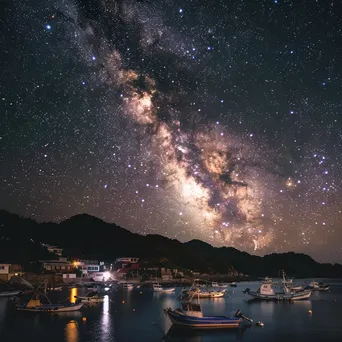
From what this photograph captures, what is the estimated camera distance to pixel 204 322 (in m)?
36.8

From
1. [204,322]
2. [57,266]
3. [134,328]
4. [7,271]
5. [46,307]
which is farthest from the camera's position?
[57,266]

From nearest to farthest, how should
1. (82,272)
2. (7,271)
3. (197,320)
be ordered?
(197,320) → (7,271) → (82,272)

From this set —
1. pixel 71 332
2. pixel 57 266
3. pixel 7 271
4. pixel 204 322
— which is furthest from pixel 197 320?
pixel 57 266

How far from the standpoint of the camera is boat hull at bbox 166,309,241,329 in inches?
1447

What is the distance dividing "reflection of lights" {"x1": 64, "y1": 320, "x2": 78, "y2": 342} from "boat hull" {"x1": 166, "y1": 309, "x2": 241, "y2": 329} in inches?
391

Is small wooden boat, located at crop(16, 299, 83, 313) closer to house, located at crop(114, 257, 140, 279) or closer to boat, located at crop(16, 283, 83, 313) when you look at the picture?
boat, located at crop(16, 283, 83, 313)

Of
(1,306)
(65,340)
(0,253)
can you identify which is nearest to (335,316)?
(65,340)

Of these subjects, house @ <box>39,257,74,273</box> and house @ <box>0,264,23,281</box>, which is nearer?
house @ <box>0,264,23,281</box>

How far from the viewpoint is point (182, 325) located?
3719cm

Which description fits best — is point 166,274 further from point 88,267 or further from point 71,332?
point 71,332

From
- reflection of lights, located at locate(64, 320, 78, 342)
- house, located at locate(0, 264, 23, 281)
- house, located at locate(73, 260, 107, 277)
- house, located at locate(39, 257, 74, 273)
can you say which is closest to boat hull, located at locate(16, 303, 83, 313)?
reflection of lights, located at locate(64, 320, 78, 342)

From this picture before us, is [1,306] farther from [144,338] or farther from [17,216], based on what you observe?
[17,216]

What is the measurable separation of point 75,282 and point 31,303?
59.6 metres

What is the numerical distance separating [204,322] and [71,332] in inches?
517
